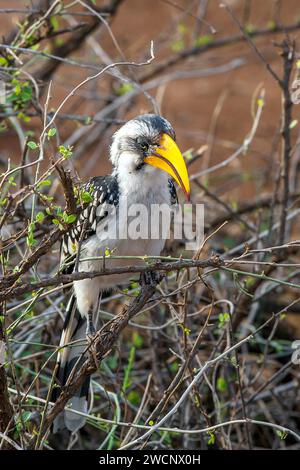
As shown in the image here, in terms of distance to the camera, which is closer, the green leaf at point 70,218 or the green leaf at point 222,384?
the green leaf at point 70,218

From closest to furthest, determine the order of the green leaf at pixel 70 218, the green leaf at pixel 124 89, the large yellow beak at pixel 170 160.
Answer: the green leaf at pixel 70 218 < the large yellow beak at pixel 170 160 < the green leaf at pixel 124 89

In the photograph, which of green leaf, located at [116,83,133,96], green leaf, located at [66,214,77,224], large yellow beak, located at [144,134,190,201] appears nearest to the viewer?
Answer: green leaf, located at [66,214,77,224]

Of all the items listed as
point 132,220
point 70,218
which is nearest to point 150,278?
point 132,220

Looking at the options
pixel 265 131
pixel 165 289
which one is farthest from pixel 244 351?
pixel 265 131

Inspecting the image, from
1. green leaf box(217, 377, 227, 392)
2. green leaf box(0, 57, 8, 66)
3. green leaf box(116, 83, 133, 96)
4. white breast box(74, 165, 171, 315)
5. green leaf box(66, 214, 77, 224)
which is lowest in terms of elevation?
green leaf box(217, 377, 227, 392)

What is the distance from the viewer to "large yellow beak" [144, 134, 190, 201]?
2523 mm

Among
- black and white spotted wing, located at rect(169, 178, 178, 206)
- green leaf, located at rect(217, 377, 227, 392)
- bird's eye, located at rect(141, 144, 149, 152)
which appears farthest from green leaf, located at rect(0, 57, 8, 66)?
green leaf, located at rect(217, 377, 227, 392)

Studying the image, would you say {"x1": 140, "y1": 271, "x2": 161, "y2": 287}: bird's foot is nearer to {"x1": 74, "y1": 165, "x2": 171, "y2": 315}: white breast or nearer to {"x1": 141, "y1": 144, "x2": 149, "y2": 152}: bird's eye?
{"x1": 74, "y1": 165, "x2": 171, "y2": 315}: white breast

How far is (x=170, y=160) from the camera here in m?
2.60

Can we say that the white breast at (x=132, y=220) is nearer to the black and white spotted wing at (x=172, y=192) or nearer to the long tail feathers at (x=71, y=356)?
the black and white spotted wing at (x=172, y=192)

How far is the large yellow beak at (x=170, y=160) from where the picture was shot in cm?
252

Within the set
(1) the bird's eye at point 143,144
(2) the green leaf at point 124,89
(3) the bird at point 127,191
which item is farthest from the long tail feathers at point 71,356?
(2) the green leaf at point 124,89

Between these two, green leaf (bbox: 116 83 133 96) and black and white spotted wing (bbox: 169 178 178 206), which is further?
green leaf (bbox: 116 83 133 96)

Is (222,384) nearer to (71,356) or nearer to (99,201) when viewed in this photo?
(71,356)
